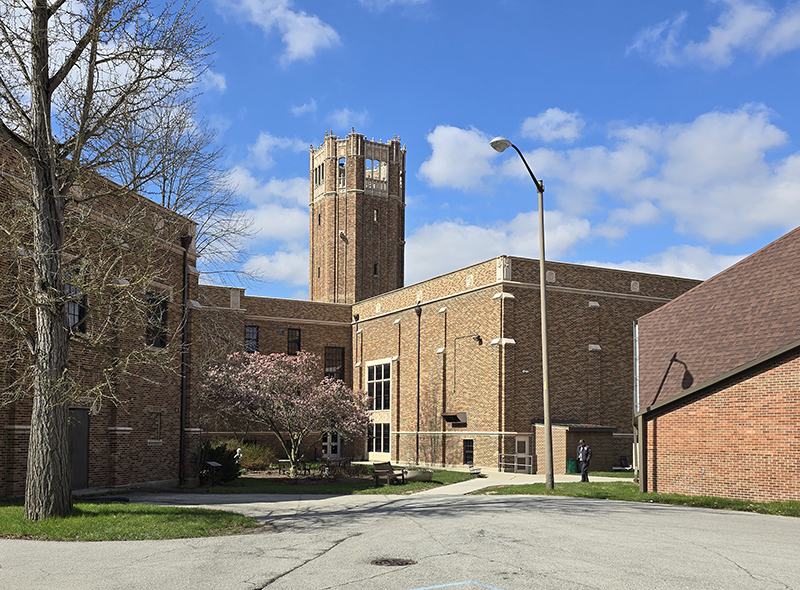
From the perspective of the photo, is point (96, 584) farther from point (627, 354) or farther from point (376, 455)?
point (376, 455)

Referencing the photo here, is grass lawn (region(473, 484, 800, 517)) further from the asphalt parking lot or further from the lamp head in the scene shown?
the lamp head

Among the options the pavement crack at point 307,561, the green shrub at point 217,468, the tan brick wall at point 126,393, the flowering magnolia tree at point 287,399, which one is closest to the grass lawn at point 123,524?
the pavement crack at point 307,561

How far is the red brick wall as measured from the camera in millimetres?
18891

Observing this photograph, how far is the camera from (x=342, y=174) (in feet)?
231

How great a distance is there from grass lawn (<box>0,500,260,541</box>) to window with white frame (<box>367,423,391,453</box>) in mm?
31393

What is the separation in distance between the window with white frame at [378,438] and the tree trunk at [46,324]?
3299cm

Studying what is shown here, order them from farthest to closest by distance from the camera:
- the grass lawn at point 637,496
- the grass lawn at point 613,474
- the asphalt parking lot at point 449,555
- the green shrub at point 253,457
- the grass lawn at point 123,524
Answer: the green shrub at point 253,457
the grass lawn at point 613,474
the grass lawn at point 637,496
the grass lawn at point 123,524
the asphalt parking lot at point 449,555

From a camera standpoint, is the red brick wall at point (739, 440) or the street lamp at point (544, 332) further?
the street lamp at point (544, 332)

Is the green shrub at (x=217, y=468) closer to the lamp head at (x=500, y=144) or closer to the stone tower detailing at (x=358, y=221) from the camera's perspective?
the lamp head at (x=500, y=144)

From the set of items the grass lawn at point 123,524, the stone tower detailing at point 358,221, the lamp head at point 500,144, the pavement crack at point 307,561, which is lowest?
the grass lawn at point 123,524

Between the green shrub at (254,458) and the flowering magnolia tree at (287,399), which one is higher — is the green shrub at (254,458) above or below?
below

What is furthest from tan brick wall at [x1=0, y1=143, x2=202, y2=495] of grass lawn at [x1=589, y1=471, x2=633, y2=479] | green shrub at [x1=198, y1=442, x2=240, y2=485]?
grass lawn at [x1=589, y1=471, x2=633, y2=479]

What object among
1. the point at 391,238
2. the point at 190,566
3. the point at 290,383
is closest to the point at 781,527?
the point at 190,566

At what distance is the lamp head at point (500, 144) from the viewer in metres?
21.2
